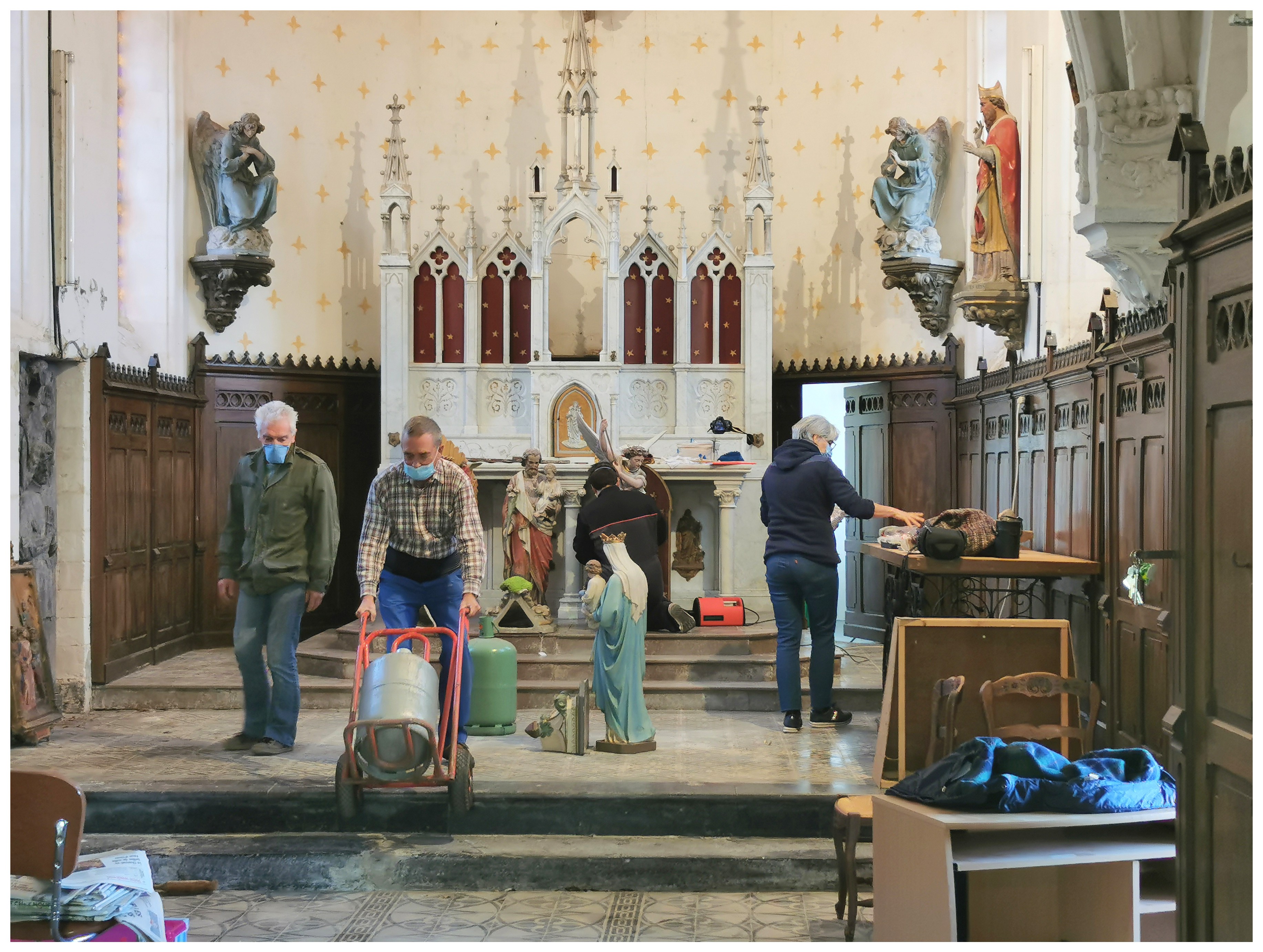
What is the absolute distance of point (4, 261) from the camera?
3287 millimetres

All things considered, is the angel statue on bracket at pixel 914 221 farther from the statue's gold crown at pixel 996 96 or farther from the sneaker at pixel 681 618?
the sneaker at pixel 681 618

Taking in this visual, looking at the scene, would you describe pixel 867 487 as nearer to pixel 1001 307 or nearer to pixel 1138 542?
pixel 1001 307

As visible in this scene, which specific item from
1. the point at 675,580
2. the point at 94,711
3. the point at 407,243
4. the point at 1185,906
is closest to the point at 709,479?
the point at 675,580

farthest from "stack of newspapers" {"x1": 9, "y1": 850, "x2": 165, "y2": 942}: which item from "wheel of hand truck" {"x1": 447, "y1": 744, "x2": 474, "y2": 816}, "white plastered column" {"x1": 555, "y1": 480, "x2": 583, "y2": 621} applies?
"white plastered column" {"x1": 555, "y1": 480, "x2": 583, "y2": 621}

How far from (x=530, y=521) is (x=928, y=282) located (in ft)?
12.5

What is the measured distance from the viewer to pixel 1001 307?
8.46m

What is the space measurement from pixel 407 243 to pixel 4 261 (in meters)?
7.32

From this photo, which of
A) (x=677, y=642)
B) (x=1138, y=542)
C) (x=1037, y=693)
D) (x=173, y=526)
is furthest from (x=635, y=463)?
(x=1037, y=693)

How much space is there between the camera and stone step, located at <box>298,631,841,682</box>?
820 cm

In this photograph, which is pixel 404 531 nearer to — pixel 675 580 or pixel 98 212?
pixel 98 212

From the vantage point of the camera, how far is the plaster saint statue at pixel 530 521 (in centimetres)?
906

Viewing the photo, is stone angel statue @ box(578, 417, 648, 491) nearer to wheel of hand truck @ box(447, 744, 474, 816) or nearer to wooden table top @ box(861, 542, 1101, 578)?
wooden table top @ box(861, 542, 1101, 578)

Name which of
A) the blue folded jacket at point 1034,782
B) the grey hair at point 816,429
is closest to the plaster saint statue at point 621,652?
the grey hair at point 816,429

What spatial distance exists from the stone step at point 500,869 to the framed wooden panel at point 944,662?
0.57 m
